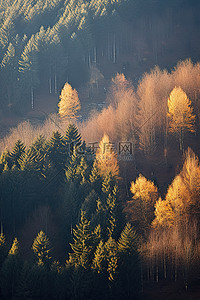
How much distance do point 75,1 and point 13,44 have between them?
26.3 metres

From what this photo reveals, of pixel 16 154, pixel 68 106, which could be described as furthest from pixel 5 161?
pixel 68 106

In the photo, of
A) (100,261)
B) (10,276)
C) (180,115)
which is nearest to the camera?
(10,276)

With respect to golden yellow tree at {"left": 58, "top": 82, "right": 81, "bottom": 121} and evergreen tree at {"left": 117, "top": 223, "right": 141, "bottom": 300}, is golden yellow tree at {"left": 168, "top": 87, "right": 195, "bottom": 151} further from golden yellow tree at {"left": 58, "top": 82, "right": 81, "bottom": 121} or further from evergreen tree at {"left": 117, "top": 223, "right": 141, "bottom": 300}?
evergreen tree at {"left": 117, "top": 223, "right": 141, "bottom": 300}

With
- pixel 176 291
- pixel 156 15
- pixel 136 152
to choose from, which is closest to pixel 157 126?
pixel 136 152

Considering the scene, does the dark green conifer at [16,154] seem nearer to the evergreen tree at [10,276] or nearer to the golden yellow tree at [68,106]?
the evergreen tree at [10,276]

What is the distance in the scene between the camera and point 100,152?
196 ft

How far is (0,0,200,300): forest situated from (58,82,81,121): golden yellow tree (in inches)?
7.6

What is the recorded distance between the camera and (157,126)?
6812cm

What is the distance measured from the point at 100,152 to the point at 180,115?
1384 cm

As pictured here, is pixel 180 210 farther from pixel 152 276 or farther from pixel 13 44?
pixel 13 44

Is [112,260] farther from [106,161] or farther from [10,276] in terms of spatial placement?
[106,161]

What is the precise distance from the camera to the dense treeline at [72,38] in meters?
85.2

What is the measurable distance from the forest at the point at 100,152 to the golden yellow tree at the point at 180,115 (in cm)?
21

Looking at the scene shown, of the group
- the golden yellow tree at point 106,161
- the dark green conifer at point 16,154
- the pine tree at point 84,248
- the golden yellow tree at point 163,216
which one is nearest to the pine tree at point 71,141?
the golden yellow tree at point 106,161
